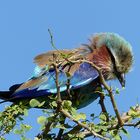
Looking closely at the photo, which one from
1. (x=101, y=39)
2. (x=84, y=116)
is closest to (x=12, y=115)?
(x=84, y=116)

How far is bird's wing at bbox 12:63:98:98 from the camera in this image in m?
4.53

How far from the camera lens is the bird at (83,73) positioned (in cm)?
446

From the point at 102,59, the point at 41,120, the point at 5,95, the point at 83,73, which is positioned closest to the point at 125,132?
the point at 41,120

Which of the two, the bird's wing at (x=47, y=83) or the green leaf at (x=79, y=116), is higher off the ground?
the green leaf at (x=79, y=116)

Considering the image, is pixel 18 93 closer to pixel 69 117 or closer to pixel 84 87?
pixel 84 87

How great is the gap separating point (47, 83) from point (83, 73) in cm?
44

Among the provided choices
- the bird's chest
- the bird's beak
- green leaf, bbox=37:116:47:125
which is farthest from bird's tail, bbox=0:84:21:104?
the bird's beak

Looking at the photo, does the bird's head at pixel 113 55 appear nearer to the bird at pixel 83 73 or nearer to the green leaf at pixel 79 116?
the bird at pixel 83 73

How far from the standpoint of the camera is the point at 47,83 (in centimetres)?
474

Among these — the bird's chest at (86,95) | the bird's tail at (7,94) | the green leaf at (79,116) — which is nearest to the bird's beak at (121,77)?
the bird's chest at (86,95)

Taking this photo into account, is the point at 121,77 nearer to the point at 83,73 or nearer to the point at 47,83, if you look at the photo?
the point at 83,73

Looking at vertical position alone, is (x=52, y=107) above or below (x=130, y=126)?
above

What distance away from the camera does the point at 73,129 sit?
352cm

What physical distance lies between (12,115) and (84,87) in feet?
4.17
